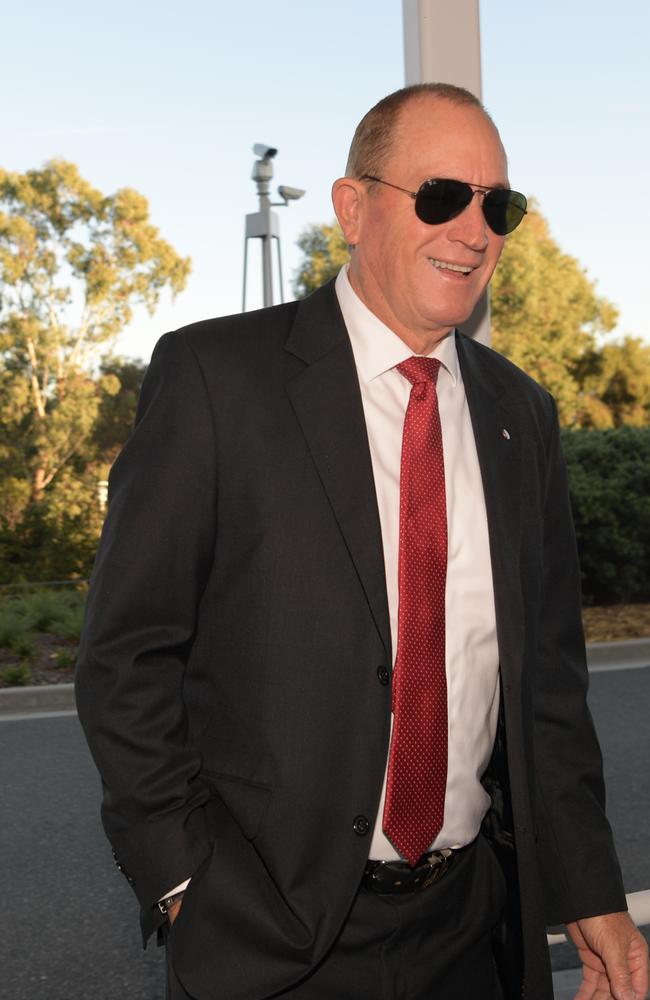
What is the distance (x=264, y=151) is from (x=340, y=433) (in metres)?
14.6

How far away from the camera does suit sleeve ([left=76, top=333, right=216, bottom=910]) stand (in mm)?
1875

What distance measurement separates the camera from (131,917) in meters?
4.95

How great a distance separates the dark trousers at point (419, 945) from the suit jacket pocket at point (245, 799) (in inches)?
8.9

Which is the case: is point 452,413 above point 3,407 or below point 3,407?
below

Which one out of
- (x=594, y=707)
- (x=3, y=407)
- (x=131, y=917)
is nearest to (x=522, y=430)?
(x=131, y=917)

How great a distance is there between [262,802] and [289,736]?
105mm

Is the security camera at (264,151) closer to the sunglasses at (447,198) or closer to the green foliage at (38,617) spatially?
the green foliage at (38,617)

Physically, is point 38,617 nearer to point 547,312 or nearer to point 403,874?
point 403,874

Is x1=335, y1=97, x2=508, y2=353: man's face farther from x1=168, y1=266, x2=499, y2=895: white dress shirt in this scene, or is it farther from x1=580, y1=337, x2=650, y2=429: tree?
x1=580, y1=337, x2=650, y2=429: tree

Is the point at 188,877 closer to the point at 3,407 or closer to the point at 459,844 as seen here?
the point at 459,844

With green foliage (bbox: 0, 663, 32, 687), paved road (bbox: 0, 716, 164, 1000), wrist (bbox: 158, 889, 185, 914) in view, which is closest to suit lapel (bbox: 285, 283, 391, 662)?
wrist (bbox: 158, 889, 185, 914)

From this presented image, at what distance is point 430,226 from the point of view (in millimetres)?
2066

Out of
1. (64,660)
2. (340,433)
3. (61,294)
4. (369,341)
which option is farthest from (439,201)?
(61,294)

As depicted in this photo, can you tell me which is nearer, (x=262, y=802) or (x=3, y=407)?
(x=262, y=802)
